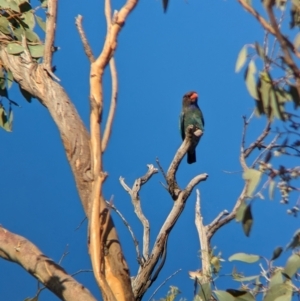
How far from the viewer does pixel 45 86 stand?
153cm

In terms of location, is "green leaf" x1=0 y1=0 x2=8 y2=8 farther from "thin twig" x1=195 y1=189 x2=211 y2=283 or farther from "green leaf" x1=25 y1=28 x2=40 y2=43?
"thin twig" x1=195 y1=189 x2=211 y2=283

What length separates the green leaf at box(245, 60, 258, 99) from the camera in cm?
122

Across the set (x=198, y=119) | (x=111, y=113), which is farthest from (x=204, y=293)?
(x=198, y=119)

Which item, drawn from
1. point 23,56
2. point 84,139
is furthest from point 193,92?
point 84,139

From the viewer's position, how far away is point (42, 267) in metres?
1.36

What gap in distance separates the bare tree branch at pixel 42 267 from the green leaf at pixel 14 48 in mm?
540

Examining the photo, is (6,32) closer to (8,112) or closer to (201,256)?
(8,112)

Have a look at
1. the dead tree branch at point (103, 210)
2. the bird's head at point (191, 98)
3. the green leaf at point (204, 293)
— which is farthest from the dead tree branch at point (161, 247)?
the bird's head at point (191, 98)

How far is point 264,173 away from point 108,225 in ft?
1.10

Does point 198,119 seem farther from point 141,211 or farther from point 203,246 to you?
point 203,246

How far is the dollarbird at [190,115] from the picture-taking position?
4.54 metres

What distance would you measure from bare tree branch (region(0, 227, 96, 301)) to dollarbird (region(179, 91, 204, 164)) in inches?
123

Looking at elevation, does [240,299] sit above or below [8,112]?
below

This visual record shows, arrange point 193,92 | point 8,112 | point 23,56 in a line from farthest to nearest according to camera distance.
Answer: point 193,92, point 8,112, point 23,56
